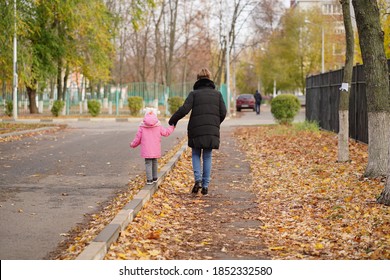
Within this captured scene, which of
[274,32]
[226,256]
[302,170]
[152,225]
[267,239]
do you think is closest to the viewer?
[226,256]

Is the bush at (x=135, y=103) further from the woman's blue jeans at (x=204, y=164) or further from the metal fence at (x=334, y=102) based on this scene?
the woman's blue jeans at (x=204, y=164)

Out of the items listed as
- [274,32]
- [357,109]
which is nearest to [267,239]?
[357,109]

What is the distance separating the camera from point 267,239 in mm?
8227

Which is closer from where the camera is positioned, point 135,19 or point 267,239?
point 267,239

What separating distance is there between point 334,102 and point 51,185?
13571mm

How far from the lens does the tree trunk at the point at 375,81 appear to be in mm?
11930

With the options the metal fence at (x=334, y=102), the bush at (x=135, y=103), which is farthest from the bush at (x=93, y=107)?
the metal fence at (x=334, y=102)

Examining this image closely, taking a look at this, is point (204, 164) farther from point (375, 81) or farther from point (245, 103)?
point (245, 103)

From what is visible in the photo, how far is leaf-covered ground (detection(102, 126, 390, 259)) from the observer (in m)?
7.50

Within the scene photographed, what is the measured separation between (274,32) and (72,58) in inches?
1363

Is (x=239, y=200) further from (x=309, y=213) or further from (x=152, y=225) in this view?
(x=152, y=225)

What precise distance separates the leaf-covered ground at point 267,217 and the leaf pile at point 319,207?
0.4 inches

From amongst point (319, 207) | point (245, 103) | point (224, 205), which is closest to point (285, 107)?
point (224, 205)

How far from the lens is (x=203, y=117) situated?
11.2 metres
